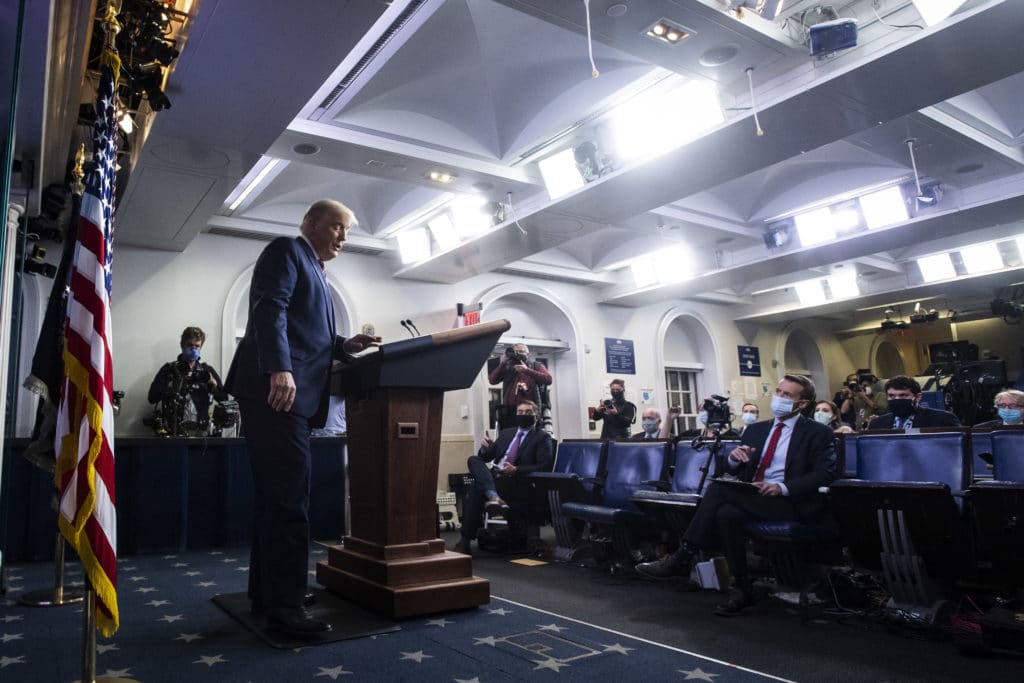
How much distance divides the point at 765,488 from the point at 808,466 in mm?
285

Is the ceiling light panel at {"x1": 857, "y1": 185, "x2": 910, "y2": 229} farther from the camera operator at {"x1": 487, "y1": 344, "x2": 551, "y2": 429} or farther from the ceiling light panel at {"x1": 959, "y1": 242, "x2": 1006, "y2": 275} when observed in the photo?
the camera operator at {"x1": 487, "y1": 344, "x2": 551, "y2": 429}

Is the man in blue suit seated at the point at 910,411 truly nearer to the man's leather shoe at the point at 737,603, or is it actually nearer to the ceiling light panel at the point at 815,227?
the man's leather shoe at the point at 737,603

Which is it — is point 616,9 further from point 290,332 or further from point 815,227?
point 815,227

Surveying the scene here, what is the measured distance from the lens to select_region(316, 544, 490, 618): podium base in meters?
2.42

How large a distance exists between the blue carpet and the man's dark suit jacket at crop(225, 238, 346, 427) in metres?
0.76

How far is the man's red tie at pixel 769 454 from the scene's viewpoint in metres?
3.44

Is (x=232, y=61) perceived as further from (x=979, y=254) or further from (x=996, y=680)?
(x=979, y=254)

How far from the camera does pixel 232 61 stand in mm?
3668

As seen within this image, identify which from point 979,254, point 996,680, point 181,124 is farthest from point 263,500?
point 979,254

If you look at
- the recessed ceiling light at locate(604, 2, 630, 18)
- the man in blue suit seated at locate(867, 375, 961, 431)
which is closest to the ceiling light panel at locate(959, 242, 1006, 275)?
the man in blue suit seated at locate(867, 375, 961, 431)

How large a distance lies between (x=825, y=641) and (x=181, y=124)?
176 inches

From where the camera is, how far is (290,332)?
2.32 meters

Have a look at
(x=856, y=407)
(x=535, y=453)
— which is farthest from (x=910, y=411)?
(x=856, y=407)

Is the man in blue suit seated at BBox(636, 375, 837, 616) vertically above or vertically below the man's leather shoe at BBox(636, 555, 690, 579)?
above
